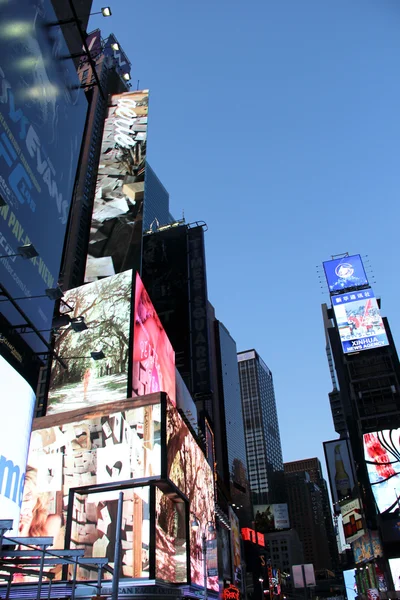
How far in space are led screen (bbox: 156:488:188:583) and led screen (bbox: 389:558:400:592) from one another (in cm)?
4515

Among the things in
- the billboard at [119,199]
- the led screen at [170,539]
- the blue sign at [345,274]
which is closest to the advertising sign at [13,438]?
the led screen at [170,539]

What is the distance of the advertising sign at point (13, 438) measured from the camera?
10016mm

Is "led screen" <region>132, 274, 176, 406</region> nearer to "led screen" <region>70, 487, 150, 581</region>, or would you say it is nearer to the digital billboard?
"led screen" <region>70, 487, 150, 581</region>

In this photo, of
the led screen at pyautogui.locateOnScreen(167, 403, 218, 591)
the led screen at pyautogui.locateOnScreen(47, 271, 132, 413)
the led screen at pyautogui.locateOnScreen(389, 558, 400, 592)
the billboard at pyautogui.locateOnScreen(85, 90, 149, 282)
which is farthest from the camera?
the led screen at pyautogui.locateOnScreen(389, 558, 400, 592)

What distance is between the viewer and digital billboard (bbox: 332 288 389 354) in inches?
3378

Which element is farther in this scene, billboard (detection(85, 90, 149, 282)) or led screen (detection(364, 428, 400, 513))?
led screen (detection(364, 428, 400, 513))

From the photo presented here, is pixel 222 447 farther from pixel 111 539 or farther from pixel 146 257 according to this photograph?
pixel 111 539

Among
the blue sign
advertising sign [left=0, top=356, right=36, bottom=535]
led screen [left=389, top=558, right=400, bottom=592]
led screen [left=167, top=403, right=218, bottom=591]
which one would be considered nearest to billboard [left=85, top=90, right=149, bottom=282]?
led screen [left=167, top=403, right=218, bottom=591]

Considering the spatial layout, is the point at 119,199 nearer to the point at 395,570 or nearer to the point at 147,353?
the point at 147,353

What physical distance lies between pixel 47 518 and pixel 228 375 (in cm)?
10773

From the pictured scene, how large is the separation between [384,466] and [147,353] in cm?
4655

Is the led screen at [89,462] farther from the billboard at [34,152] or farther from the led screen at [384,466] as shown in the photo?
the led screen at [384,466]

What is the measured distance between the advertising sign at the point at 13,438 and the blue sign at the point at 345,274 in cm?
8830

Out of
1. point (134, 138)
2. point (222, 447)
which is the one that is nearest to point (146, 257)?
point (134, 138)
